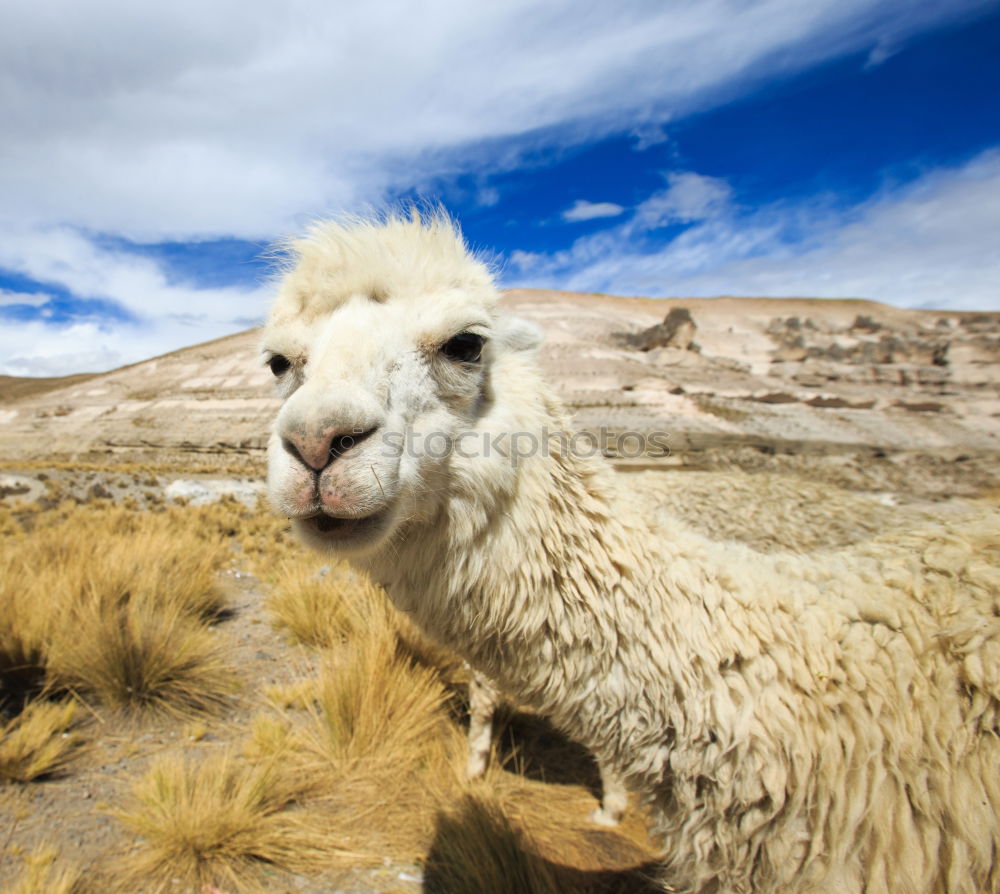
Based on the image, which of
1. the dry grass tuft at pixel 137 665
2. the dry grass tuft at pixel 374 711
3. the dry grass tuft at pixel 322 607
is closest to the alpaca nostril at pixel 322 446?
the dry grass tuft at pixel 374 711

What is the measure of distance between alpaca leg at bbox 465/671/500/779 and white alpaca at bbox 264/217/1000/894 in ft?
4.74

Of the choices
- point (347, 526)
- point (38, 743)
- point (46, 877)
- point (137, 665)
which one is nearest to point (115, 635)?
point (137, 665)

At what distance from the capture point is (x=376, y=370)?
1378mm

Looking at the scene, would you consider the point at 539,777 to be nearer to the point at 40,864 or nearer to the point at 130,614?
the point at 40,864

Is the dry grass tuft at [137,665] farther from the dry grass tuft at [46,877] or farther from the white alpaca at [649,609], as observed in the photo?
the white alpaca at [649,609]

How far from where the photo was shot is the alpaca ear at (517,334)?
1756 millimetres

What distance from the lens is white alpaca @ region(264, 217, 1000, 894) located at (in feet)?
3.92

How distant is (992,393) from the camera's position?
1365cm

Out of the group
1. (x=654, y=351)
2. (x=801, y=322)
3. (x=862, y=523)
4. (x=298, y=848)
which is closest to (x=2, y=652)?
(x=298, y=848)

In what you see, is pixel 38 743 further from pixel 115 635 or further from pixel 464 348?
pixel 464 348

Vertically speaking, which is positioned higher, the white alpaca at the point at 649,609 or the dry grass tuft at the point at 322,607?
the white alpaca at the point at 649,609

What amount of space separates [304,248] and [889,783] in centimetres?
218

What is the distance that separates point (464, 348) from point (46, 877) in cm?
249

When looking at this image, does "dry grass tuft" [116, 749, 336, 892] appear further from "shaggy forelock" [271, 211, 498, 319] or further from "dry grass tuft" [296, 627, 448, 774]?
"shaggy forelock" [271, 211, 498, 319]
